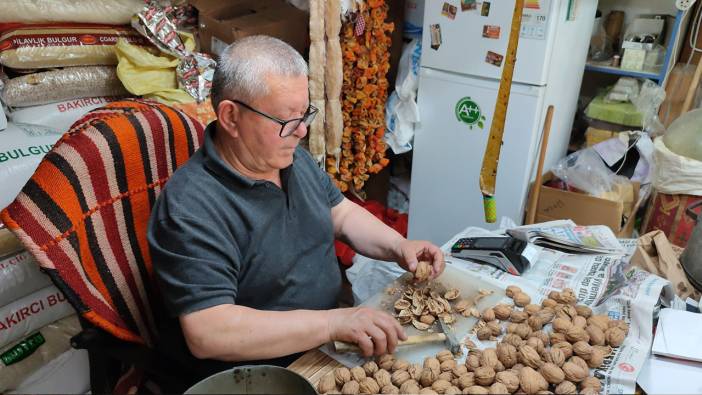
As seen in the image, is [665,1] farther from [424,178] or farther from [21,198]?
[21,198]

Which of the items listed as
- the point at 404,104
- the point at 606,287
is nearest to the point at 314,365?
the point at 606,287

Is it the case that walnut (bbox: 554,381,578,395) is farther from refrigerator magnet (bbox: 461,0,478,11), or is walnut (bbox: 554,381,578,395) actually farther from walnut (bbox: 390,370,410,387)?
refrigerator magnet (bbox: 461,0,478,11)

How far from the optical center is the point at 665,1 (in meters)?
2.53

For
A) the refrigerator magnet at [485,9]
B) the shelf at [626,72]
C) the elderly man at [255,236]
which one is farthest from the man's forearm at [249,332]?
the shelf at [626,72]

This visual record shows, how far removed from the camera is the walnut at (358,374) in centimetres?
87

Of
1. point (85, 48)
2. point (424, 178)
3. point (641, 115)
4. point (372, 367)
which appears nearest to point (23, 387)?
point (85, 48)

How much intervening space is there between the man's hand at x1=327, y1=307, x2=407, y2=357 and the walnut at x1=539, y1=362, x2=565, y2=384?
26 centimetres

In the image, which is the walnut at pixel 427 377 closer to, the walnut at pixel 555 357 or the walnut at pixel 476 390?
the walnut at pixel 476 390

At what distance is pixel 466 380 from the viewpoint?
857mm

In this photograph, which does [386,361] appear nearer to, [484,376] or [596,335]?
[484,376]

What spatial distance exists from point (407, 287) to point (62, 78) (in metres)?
1.47

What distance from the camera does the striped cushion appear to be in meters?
0.91

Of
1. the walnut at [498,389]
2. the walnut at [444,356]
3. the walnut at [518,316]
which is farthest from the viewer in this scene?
the walnut at [518,316]

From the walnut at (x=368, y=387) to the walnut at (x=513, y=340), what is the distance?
0.29 metres
